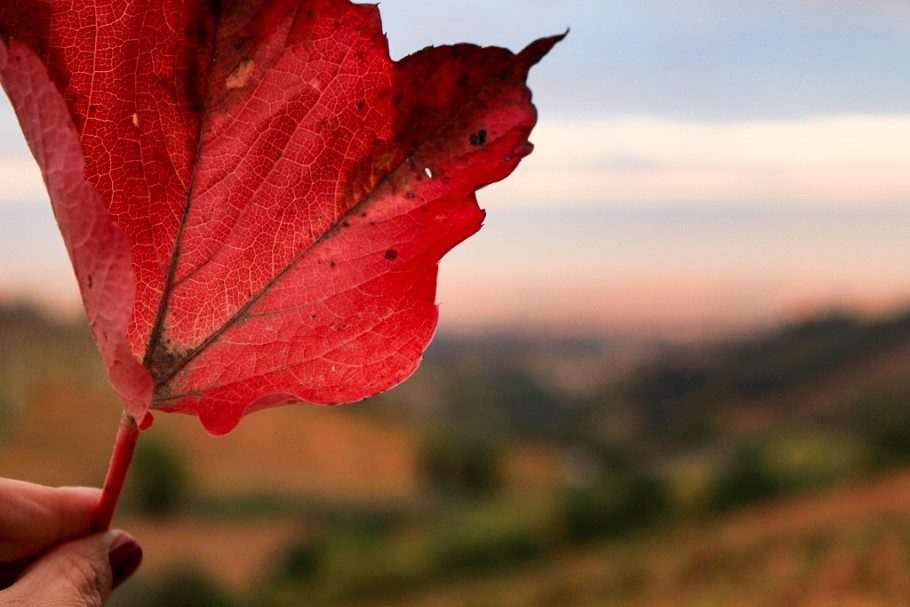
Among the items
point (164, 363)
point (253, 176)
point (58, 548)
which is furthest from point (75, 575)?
point (253, 176)

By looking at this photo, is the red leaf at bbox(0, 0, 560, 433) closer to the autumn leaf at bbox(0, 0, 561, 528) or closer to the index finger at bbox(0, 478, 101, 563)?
the autumn leaf at bbox(0, 0, 561, 528)

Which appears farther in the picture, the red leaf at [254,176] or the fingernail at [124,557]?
the fingernail at [124,557]

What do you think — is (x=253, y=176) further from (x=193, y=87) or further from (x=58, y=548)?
(x=58, y=548)

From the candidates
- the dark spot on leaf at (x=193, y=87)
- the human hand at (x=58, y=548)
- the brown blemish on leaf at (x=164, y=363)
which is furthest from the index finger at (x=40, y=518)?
the dark spot on leaf at (x=193, y=87)

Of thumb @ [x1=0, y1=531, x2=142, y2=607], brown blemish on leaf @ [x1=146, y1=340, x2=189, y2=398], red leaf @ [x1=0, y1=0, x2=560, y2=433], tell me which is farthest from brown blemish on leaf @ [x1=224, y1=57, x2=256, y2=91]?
thumb @ [x1=0, y1=531, x2=142, y2=607]

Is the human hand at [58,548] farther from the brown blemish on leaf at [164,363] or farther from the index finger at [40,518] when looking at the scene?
the brown blemish on leaf at [164,363]

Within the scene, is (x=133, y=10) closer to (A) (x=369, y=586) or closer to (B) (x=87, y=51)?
(B) (x=87, y=51)

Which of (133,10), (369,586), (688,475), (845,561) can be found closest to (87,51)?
(133,10)
